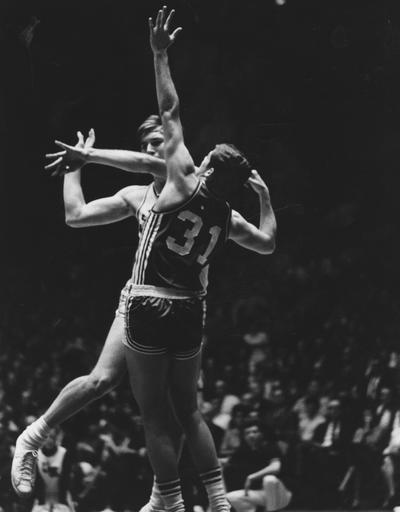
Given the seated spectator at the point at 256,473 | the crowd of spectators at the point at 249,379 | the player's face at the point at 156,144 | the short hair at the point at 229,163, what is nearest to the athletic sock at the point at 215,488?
the short hair at the point at 229,163

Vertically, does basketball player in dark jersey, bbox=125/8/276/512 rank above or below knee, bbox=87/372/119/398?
above

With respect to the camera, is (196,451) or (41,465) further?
(41,465)

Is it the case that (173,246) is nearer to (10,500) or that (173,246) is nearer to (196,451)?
(196,451)

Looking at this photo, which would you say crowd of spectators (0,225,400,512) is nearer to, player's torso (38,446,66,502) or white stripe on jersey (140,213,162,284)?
player's torso (38,446,66,502)

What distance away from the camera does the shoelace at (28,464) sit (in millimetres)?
5598

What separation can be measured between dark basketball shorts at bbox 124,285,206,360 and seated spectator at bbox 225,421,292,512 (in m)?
2.25

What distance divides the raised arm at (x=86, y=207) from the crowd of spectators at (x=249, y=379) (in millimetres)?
1657

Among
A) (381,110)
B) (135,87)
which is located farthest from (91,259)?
(381,110)

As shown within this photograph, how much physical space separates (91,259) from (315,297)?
4.90ft

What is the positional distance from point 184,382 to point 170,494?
517mm

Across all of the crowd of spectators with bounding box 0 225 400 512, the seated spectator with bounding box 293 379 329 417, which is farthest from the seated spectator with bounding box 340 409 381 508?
the seated spectator with bounding box 293 379 329 417

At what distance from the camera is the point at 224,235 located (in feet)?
17.5

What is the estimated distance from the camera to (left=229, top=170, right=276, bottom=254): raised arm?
5516 mm

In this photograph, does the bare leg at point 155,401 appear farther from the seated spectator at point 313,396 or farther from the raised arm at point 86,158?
the seated spectator at point 313,396
